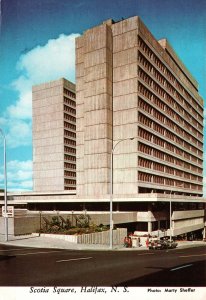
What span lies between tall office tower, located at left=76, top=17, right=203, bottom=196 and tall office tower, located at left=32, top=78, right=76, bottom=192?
36.4 meters

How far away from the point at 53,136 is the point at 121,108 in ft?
157

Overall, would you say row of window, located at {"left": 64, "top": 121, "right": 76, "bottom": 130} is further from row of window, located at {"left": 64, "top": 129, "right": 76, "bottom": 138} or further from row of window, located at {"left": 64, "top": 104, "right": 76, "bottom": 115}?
row of window, located at {"left": 64, "top": 104, "right": 76, "bottom": 115}

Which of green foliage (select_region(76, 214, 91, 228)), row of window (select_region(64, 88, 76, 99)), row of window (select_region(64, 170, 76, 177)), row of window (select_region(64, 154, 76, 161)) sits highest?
row of window (select_region(64, 88, 76, 99))

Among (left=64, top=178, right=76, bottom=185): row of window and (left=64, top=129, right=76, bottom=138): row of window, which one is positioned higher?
(left=64, top=129, right=76, bottom=138): row of window

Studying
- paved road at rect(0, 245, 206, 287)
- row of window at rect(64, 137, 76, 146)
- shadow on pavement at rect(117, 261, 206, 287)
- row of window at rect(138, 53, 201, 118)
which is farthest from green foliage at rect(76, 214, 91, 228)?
row of window at rect(64, 137, 76, 146)

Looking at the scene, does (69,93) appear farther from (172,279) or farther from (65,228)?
(172,279)

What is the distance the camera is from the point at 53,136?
344ft

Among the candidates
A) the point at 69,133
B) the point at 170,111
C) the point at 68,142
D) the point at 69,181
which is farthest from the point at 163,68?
the point at 69,181

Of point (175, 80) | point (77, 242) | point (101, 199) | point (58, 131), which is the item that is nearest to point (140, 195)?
point (101, 199)

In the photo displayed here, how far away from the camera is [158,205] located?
6269cm

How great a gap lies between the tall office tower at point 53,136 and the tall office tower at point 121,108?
36.4 m

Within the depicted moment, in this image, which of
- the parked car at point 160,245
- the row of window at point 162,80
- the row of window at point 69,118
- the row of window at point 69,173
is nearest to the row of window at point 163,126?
the row of window at point 162,80

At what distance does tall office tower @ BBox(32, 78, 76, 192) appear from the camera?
10350 centimetres

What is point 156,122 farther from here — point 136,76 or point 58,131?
point 58,131
